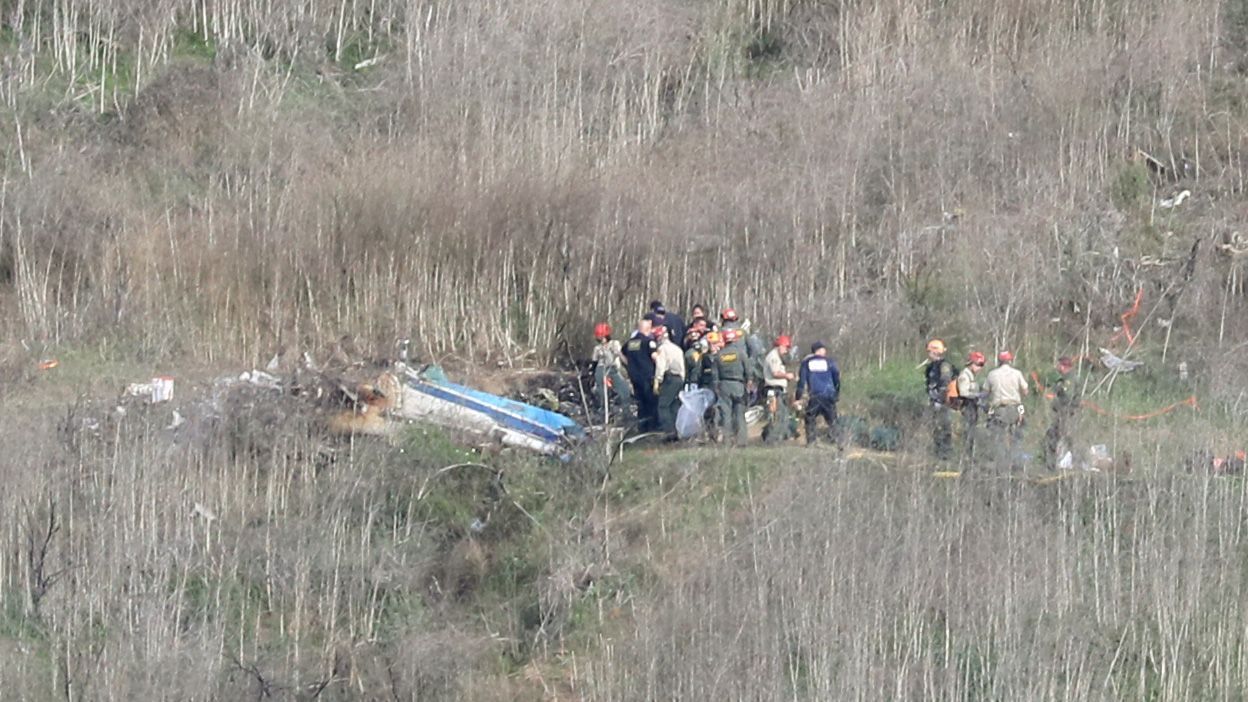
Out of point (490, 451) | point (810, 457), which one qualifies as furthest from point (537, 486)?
point (810, 457)

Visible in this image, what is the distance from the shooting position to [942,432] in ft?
62.3

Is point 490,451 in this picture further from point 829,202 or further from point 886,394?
point 829,202

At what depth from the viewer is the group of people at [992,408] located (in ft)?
61.6

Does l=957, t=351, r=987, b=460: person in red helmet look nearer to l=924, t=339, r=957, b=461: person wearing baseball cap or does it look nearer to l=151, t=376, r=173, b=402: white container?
l=924, t=339, r=957, b=461: person wearing baseball cap

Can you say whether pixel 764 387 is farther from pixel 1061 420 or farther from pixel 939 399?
pixel 1061 420

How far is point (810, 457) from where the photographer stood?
19000 mm

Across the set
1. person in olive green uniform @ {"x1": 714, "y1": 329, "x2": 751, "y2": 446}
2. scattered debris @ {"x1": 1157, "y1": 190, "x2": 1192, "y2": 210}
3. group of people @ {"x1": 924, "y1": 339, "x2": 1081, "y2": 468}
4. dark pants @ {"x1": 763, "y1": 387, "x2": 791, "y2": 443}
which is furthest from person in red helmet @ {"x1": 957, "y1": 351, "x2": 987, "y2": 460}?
scattered debris @ {"x1": 1157, "y1": 190, "x2": 1192, "y2": 210}

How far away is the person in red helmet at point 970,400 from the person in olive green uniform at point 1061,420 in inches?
25.1

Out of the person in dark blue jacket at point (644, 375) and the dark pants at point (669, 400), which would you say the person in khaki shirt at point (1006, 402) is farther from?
the person in dark blue jacket at point (644, 375)

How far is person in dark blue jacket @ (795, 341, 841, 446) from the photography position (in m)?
19.4

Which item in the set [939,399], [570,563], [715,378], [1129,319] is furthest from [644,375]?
[1129,319]

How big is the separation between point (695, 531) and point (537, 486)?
1599mm

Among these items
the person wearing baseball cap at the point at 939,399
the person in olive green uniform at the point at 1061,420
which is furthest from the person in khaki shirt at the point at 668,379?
the person in olive green uniform at the point at 1061,420

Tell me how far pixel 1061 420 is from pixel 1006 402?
1.86ft
